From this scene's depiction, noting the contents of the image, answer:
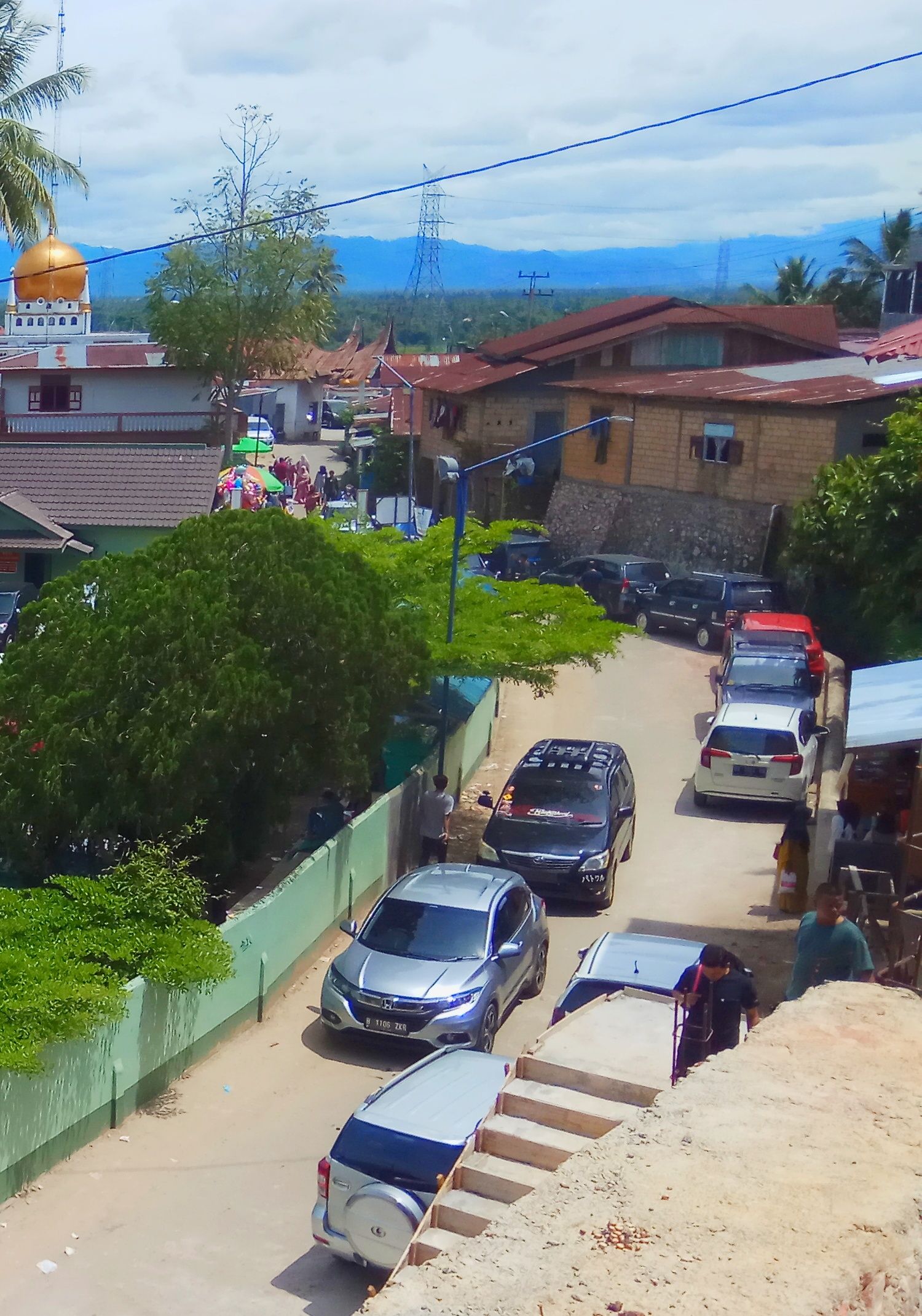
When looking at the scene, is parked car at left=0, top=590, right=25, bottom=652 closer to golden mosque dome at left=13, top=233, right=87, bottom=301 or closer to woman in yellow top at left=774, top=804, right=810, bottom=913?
woman in yellow top at left=774, top=804, right=810, bottom=913

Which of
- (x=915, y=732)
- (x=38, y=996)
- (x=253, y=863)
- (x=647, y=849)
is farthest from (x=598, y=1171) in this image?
(x=647, y=849)

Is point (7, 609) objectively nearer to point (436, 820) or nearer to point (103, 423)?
point (436, 820)

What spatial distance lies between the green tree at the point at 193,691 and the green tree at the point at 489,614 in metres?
2.23

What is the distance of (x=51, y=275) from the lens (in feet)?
186

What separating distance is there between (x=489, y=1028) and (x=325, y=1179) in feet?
13.9

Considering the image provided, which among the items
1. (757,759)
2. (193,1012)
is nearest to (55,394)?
(757,759)

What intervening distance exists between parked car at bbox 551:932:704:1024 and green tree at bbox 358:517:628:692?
21.0 ft

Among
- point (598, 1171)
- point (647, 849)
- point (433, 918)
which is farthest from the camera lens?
point (647, 849)

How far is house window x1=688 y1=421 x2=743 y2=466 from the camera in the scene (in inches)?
1512

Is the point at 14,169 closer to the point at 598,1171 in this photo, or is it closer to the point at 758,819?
the point at 758,819

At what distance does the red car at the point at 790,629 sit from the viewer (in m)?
26.8

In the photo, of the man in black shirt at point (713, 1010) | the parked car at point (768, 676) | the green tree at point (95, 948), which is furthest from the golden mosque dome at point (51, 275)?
the man in black shirt at point (713, 1010)

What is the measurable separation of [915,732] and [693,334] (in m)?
35.8

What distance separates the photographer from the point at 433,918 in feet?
46.8
